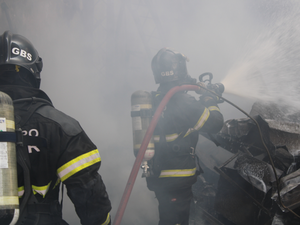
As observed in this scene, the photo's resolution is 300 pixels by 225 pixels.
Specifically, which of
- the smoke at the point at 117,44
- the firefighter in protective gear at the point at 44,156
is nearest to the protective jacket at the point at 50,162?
the firefighter in protective gear at the point at 44,156

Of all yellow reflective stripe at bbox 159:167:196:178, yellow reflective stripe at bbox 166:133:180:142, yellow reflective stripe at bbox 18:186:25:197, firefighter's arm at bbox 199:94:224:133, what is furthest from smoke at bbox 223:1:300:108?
yellow reflective stripe at bbox 18:186:25:197

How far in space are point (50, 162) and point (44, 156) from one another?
0.06 metres

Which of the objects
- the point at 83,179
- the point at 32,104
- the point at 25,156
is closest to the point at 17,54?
the point at 32,104

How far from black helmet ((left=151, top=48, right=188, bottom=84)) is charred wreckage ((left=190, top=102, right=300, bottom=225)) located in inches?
38.0

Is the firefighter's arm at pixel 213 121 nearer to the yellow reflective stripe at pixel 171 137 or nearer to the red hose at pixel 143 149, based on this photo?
the yellow reflective stripe at pixel 171 137

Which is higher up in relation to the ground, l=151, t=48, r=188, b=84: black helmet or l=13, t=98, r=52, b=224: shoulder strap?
l=151, t=48, r=188, b=84: black helmet

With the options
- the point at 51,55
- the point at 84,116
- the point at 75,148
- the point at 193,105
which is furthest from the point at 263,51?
the point at 51,55

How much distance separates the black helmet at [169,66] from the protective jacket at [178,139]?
0.95 feet

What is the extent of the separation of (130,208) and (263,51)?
173 inches

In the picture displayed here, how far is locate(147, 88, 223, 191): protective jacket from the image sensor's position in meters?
2.07

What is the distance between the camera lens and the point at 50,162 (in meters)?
1.13

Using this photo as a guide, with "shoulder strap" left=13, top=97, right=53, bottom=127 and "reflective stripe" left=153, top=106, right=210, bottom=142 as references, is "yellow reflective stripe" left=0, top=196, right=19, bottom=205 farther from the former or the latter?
"reflective stripe" left=153, top=106, right=210, bottom=142

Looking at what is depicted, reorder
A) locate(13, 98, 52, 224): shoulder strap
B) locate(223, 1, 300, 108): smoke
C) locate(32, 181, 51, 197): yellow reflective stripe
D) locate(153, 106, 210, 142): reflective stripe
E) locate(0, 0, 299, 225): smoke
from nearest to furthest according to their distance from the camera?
locate(13, 98, 52, 224): shoulder strap, locate(32, 181, 51, 197): yellow reflective stripe, locate(153, 106, 210, 142): reflective stripe, locate(223, 1, 300, 108): smoke, locate(0, 0, 299, 225): smoke

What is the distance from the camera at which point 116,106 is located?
531cm
